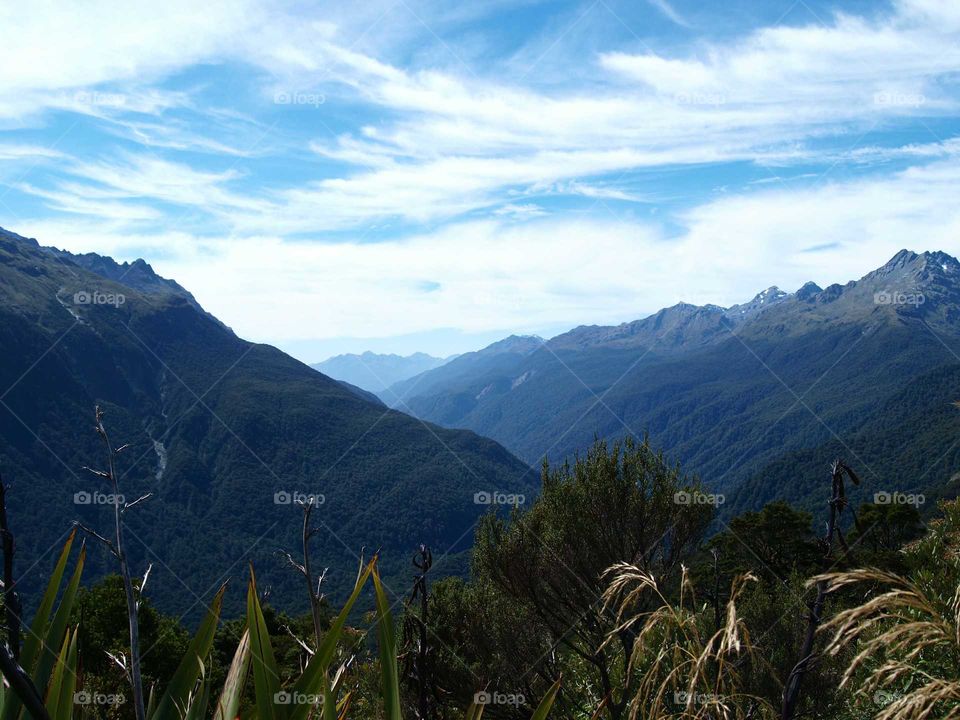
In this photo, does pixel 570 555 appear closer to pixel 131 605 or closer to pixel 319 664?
pixel 319 664

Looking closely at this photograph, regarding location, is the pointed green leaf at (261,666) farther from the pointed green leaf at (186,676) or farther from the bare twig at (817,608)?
the bare twig at (817,608)

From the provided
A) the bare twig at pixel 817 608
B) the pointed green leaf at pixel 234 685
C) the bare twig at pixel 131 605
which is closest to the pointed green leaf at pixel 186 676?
the pointed green leaf at pixel 234 685

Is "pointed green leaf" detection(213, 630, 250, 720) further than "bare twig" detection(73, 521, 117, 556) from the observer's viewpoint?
Yes

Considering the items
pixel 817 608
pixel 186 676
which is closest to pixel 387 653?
pixel 186 676

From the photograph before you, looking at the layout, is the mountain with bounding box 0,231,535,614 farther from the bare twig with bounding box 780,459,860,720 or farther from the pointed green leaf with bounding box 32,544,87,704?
the bare twig with bounding box 780,459,860,720

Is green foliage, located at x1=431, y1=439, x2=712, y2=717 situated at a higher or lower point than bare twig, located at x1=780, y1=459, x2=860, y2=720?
lower

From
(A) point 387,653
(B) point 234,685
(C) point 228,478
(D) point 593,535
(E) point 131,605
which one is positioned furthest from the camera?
(C) point 228,478

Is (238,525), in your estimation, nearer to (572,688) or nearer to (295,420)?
(295,420)

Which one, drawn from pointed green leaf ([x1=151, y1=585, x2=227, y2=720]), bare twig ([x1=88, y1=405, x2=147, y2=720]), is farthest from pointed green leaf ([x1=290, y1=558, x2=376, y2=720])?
bare twig ([x1=88, y1=405, x2=147, y2=720])

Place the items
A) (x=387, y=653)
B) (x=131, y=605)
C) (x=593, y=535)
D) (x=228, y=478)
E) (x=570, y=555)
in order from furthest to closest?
(x=228, y=478)
(x=570, y=555)
(x=593, y=535)
(x=387, y=653)
(x=131, y=605)

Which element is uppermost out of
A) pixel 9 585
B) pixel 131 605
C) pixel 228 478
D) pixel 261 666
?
pixel 9 585

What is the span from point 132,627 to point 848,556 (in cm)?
216

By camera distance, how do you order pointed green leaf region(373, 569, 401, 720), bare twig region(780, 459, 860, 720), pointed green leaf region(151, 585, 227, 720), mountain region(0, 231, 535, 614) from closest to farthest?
bare twig region(780, 459, 860, 720), pointed green leaf region(373, 569, 401, 720), pointed green leaf region(151, 585, 227, 720), mountain region(0, 231, 535, 614)

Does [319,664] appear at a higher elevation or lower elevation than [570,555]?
higher
